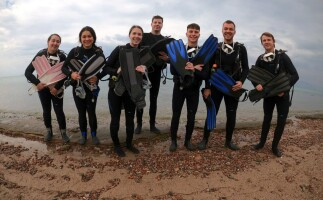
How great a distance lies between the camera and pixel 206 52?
446 centimetres

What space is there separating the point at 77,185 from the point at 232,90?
297 centimetres

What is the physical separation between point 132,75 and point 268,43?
245 centimetres

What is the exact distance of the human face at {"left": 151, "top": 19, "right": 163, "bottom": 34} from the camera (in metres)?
5.08

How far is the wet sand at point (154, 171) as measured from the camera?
3738 mm

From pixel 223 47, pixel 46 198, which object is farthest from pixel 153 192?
pixel 223 47

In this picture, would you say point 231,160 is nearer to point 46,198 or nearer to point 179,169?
point 179,169

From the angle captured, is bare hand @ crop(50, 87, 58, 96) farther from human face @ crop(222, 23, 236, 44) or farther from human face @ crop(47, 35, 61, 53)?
human face @ crop(222, 23, 236, 44)

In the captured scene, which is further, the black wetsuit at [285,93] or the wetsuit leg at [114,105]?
the black wetsuit at [285,93]

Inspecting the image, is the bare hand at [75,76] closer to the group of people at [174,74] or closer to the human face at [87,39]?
the group of people at [174,74]

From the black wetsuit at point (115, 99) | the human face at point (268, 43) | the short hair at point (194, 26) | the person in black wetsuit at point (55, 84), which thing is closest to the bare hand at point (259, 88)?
the human face at point (268, 43)

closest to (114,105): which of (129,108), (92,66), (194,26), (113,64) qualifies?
(129,108)

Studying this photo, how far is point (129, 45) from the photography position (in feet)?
14.6

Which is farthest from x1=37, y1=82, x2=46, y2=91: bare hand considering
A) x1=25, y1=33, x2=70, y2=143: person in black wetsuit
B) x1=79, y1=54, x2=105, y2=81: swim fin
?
x1=79, y1=54, x2=105, y2=81: swim fin

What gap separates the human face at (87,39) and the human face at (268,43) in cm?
302
